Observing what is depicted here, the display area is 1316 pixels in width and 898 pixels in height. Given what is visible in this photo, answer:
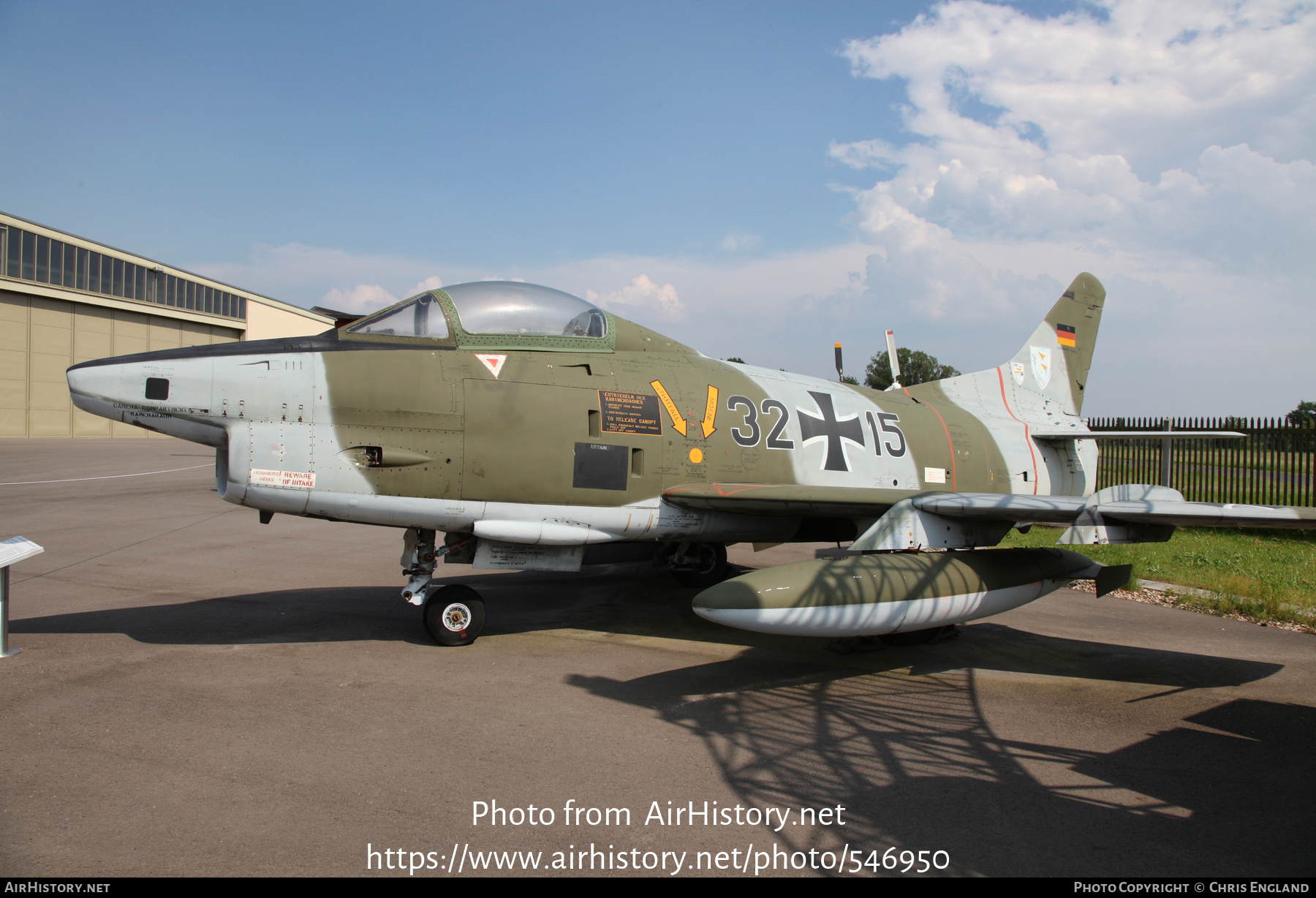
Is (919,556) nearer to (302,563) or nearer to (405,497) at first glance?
(405,497)

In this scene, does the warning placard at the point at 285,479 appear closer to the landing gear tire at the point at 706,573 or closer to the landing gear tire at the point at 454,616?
the landing gear tire at the point at 454,616

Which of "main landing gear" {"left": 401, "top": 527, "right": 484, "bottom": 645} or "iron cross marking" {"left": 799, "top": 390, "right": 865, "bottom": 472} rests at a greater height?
"iron cross marking" {"left": 799, "top": 390, "right": 865, "bottom": 472}

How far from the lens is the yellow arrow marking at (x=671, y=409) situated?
6.87 m

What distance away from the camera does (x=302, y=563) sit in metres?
10.3

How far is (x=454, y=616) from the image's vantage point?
652 cm

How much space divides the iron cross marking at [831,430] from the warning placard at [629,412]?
1700 millimetres

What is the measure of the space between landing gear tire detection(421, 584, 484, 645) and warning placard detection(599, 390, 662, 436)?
6.50 ft

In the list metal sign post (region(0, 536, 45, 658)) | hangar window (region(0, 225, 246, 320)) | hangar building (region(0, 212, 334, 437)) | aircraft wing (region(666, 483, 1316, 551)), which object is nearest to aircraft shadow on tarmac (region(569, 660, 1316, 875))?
aircraft wing (region(666, 483, 1316, 551))

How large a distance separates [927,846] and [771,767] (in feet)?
3.34

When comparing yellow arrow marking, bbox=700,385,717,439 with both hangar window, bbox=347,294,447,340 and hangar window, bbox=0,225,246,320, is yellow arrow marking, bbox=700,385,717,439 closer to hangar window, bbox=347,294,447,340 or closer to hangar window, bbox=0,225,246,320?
hangar window, bbox=347,294,447,340

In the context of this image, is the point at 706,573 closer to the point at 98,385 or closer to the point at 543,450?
the point at 543,450

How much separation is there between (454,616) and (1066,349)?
951 cm

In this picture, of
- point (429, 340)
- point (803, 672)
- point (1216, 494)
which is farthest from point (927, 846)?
point (1216, 494)

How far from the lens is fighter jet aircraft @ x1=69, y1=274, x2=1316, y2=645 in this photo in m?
5.55
